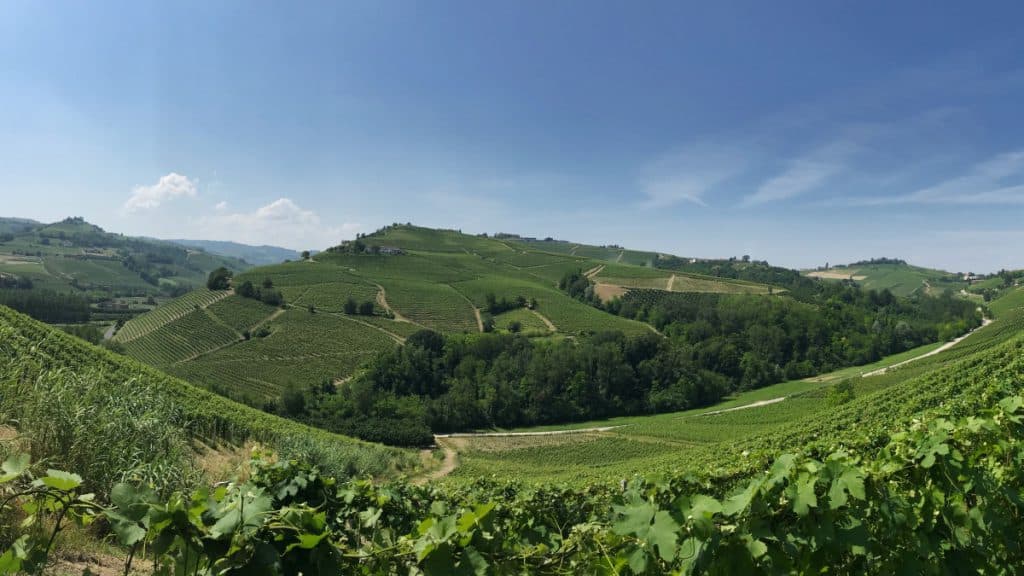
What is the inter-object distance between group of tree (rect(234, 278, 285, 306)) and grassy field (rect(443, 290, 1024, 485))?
53.9 meters

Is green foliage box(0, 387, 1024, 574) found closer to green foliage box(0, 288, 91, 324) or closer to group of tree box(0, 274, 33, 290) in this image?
green foliage box(0, 288, 91, 324)

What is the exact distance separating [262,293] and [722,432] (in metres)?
86.8

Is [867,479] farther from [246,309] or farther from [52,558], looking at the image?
[246,309]

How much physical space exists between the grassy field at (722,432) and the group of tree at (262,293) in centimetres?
5393

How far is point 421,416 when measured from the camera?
6512cm

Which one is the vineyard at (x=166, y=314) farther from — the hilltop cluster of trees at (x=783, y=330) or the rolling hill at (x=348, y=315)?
the hilltop cluster of trees at (x=783, y=330)

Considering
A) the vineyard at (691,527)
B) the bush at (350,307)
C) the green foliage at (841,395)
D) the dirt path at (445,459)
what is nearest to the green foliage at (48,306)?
the bush at (350,307)

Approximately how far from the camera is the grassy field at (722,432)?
24.7 metres

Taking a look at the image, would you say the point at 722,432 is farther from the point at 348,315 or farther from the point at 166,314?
the point at 166,314

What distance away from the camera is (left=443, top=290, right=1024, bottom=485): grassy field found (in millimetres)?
24734

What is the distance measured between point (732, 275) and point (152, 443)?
205 meters

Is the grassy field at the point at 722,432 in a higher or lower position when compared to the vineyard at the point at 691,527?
lower

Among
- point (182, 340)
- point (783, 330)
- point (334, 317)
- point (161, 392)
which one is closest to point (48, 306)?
point (182, 340)

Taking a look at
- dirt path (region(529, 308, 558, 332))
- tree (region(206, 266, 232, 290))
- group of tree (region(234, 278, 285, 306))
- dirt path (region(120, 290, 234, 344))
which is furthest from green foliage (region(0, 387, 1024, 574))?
tree (region(206, 266, 232, 290))
